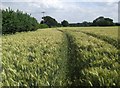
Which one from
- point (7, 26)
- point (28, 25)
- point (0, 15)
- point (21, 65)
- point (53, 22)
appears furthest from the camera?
point (53, 22)

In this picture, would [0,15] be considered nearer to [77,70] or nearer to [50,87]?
[77,70]

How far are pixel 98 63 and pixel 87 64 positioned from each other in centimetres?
42

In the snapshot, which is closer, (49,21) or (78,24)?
(78,24)

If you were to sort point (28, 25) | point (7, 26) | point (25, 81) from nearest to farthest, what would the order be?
point (25, 81), point (7, 26), point (28, 25)

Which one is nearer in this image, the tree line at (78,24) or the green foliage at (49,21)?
the tree line at (78,24)

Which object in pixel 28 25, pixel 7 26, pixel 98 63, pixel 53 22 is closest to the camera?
pixel 98 63

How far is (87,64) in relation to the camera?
27.7ft

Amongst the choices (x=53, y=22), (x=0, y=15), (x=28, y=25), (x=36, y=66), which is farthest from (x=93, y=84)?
(x=53, y=22)

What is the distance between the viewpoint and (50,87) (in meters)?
5.84

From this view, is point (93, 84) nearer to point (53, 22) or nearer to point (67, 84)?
point (67, 84)

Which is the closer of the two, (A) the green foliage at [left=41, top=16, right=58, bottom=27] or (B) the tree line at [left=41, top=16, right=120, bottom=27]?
(B) the tree line at [left=41, top=16, right=120, bottom=27]

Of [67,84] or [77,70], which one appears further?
[77,70]

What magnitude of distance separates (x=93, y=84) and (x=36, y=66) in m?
1.88

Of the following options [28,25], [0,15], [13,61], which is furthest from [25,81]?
[28,25]
